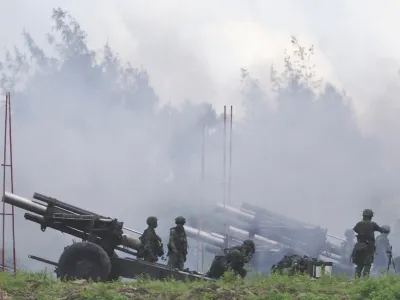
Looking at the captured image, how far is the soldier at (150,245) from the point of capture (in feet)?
73.8

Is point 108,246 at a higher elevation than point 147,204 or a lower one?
lower

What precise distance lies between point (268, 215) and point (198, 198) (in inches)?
178

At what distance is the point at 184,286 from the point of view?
57.9 feet

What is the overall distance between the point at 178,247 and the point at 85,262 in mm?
2676

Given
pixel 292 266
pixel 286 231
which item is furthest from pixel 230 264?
pixel 286 231

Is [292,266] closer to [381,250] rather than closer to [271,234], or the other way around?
[381,250]

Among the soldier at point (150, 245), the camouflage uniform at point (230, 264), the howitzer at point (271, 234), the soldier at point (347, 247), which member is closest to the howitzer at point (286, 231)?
the howitzer at point (271, 234)

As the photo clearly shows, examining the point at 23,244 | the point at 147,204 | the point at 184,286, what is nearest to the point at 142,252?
the point at 184,286

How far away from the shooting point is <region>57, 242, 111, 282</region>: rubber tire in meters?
21.0

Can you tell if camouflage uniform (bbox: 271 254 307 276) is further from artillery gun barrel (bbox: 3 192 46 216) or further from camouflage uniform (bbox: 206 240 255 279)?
artillery gun barrel (bbox: 3 192 46 216)

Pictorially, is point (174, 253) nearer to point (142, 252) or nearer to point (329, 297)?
point (142, 252)

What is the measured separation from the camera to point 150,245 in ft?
74.1

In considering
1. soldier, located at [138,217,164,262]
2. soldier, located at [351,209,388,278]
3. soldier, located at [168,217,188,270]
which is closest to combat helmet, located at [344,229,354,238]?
soldier, located at [351,209,388,278]

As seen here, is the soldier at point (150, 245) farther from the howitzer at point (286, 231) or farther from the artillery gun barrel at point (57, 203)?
the howitzer at point (286, 231)
